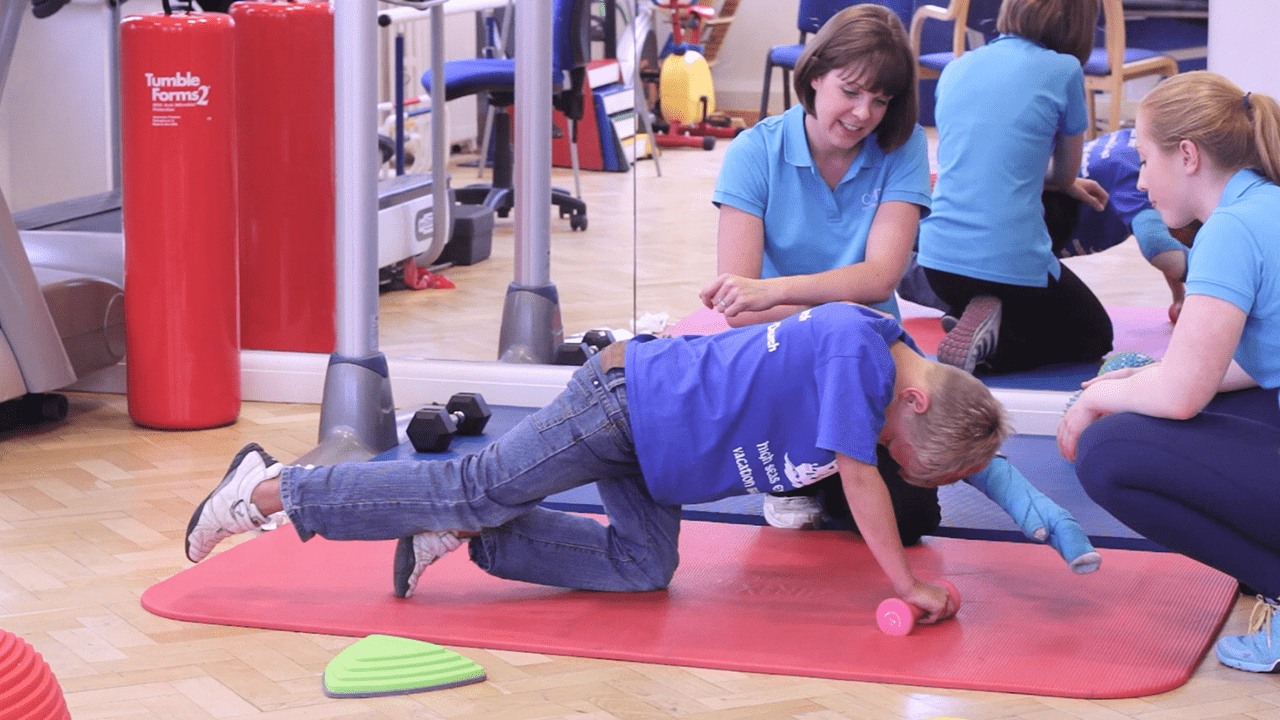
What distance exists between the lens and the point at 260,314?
3.69 m

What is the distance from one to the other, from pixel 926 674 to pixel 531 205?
1933 millimetres

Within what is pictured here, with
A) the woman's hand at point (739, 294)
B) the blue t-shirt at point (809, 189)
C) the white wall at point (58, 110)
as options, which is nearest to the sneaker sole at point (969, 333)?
the blue t-shirt at point (809, 189)

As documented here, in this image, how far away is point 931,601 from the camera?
2094 mm

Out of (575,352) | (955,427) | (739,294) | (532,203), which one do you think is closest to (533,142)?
(532,203)

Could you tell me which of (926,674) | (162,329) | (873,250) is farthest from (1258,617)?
(162,329)

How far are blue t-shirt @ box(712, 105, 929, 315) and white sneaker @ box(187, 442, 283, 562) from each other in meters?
0.91

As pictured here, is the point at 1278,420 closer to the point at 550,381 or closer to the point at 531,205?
the point at 550,381

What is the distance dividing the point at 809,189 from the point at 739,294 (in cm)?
34

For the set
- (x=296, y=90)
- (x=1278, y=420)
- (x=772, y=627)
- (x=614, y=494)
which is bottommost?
(x=772, y=627)

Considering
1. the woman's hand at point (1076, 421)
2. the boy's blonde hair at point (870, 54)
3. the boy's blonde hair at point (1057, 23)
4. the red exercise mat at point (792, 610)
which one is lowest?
the red exercise mat at point (792, 610)

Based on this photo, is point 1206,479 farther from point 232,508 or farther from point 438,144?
point 438,144

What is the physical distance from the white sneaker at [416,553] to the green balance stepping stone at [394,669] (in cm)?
20

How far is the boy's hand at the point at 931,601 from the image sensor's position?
2082 millimetres

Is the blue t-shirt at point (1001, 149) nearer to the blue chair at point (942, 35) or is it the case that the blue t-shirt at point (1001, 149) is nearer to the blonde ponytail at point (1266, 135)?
the blue chair at point (942, 35)
